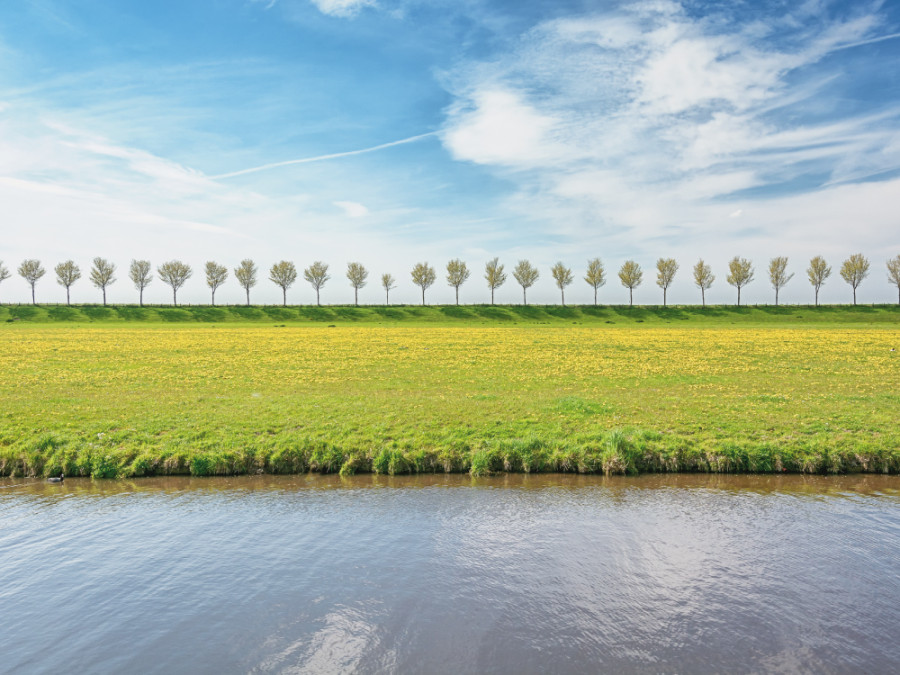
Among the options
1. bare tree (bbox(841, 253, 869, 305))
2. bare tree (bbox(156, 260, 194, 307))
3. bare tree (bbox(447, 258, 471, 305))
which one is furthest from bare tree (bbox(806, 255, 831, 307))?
bare tree (bbox(156, 260, 194, 307))

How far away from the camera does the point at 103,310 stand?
138875 mm

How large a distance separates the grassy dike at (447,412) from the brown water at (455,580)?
2231mm

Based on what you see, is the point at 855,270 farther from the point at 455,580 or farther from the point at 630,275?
the point at 455,580

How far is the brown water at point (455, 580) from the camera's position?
8578 mm

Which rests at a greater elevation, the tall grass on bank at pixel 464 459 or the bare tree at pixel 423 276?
the bare tree at pixel 423 276

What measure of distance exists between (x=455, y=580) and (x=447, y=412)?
1347 cm

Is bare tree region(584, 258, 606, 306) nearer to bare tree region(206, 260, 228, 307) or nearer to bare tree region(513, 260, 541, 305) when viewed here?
bare tree region(513, 260, 541, 305)

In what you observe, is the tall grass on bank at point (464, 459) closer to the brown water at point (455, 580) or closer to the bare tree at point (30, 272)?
A: the brown water at point (455, 580)

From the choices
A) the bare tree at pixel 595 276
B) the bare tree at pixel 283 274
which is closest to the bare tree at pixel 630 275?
the bare tree at pixel 595 276

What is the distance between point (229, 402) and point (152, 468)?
8.20 metres

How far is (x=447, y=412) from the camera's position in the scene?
952 inches

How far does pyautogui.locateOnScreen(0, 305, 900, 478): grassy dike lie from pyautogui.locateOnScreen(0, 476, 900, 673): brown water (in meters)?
2.23

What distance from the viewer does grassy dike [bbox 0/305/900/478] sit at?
18.7 m

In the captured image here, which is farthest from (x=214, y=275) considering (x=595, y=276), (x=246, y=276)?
(x=595, y=276)
